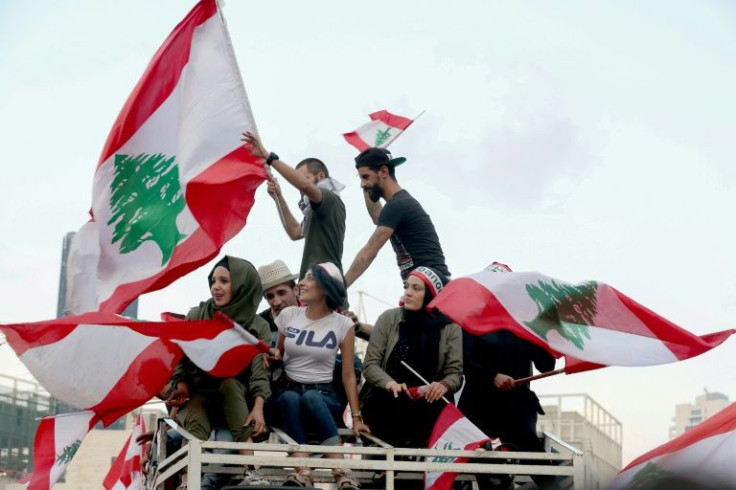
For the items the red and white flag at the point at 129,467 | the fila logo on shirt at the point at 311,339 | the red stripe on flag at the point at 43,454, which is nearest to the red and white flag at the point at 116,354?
the fila logo on shirt at the point at 311,339

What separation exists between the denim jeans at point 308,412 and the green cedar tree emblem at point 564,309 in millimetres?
1533

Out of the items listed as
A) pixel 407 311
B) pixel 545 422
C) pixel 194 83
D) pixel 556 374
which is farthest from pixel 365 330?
pixel 545 422

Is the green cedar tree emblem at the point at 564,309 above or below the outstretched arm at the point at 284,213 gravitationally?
below

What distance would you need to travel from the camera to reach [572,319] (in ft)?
30.3

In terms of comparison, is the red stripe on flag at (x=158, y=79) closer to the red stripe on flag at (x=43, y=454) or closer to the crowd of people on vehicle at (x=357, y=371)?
the crowd of people on vehicle at (x=357, y=371)

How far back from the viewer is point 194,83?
11.4 metres

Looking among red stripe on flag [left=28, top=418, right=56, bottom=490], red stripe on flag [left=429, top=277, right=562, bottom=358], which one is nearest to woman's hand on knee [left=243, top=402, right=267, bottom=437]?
red stripe on flag [left=429, top=277, right=562, bottom=358]

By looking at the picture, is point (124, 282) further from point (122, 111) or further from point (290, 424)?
point (290, 424)

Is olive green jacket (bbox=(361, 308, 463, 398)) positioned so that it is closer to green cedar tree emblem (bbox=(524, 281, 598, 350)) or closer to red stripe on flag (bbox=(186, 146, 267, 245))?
green cedar tree emblem (bbox=(524, 281, 598, 350))

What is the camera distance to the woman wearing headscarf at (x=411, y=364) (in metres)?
8.78

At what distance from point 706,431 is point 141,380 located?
3.92 m

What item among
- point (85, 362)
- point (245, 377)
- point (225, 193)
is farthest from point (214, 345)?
point (225, 193)

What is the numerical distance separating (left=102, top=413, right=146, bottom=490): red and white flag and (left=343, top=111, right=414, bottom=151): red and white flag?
14.3ft

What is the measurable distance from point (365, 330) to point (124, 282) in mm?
2217
